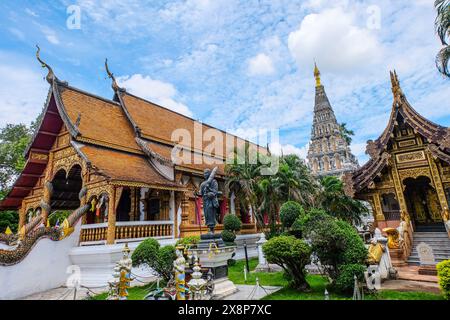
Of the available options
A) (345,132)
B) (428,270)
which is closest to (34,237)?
(428,270)

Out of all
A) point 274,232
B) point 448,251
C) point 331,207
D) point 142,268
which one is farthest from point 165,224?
point 331,207

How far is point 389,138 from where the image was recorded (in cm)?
1167

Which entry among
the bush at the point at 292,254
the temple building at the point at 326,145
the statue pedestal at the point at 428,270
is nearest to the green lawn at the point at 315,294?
the bush at the point at 292,254

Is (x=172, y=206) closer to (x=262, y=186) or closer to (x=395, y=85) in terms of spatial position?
(x=262, y=186)

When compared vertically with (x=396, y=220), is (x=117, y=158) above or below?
above

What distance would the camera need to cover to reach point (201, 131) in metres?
20.1

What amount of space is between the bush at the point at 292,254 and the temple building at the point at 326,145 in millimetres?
41650

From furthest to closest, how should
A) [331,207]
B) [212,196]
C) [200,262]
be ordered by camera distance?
[331,207] < [212,196] < [200,262]

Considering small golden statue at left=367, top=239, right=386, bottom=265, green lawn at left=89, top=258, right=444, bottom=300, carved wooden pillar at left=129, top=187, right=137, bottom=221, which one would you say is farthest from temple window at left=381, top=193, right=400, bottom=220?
carved wooden pillar at left=129, top=187, right=137, bottom=221

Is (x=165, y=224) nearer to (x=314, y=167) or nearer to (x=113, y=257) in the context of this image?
(x=113, y=257)

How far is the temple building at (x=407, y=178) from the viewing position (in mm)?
10352

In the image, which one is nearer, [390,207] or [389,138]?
[389,138]

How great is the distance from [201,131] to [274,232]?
9.15 metres

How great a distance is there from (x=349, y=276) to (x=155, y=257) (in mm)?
5211
